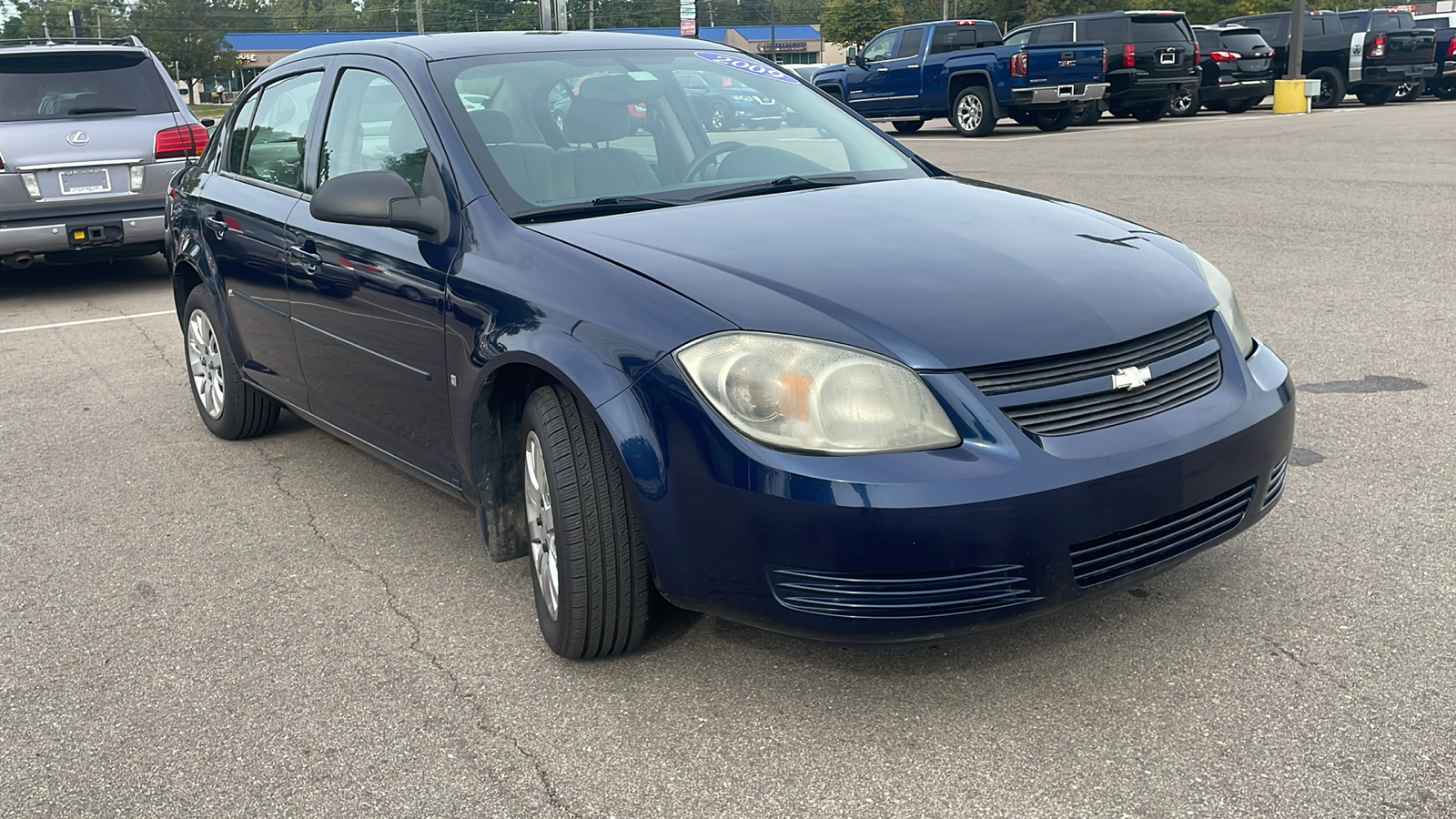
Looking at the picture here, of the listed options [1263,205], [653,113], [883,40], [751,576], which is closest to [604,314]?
[751,576]

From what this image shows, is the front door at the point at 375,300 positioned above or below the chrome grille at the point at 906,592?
above

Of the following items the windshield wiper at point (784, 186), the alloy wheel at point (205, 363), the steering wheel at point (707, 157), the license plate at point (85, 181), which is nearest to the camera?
the windshield wiper at point (784, 186)

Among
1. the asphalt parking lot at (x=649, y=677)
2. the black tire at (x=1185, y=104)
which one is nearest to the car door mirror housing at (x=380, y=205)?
the asphalt parking lot at (x=649, y=677)

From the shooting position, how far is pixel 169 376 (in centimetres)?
695

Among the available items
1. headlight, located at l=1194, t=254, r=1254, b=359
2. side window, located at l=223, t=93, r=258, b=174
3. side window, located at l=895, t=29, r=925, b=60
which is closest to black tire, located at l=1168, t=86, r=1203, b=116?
side window, located at l=895, t=29, r=925, b=60

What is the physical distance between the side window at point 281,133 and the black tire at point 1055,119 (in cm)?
1933

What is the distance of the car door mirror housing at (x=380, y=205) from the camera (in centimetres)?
361

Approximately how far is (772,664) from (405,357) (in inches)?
54.0

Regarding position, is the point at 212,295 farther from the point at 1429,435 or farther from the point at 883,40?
the point at 883,40

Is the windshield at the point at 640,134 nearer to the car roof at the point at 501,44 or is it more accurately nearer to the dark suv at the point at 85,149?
the car roof at the point at 501,44

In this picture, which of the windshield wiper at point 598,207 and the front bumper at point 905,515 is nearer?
the front bumper at point 905,515

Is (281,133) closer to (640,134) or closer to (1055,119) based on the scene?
(640,134)

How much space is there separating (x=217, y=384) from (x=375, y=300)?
217cm

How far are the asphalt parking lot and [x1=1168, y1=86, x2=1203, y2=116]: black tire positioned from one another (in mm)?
20154
